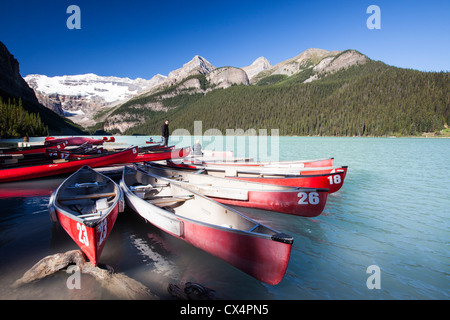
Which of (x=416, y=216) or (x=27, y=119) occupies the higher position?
(x=27, y=119)

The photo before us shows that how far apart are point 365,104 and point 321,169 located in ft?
449

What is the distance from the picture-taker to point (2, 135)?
5509 centimetres

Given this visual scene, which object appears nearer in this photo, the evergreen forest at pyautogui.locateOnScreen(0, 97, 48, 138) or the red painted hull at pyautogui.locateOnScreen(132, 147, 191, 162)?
the red painted hull at pyautogui.locateOnScreen(132, 147, 191, 162)

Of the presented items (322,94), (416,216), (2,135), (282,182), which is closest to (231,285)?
(282,182)

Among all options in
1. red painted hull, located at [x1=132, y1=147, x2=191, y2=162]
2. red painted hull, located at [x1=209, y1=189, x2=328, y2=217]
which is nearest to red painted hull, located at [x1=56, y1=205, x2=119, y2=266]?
red painted hull, located at [x1=209, y1=189, x2=328, y2=217]

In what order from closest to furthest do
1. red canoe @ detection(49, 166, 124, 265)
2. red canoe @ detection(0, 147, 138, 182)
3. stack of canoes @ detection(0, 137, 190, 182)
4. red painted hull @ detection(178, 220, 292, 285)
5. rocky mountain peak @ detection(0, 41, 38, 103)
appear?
red painted hull @ detection(178, 220, 292, 285)
red canoe @ detection(49, 166, 124, 265)
red canoe @ detection(0, 147, 138, 182)
stack of canoes @ detection(0, 137, 190, 182)
rocky mountain peak @ detection(0, 41, 38, 103)

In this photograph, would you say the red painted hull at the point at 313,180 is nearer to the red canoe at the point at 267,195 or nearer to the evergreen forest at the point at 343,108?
the red canoe at the point at 267,195

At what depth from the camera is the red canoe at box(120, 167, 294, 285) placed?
174 inches

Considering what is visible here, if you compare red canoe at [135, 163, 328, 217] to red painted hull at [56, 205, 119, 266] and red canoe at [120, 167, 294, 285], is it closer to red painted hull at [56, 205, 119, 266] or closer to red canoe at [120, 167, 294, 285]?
red canoe at [120, 167, 294, 285]

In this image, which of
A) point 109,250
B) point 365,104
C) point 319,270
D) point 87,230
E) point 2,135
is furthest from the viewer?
point 365,104

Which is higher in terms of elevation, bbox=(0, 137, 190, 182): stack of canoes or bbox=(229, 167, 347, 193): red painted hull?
bbox=(0, 137, 190, 182): stack of canoes

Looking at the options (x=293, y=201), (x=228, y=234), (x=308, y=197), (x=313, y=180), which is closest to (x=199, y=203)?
(x=228, y=234)

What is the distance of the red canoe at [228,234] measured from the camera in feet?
14.5

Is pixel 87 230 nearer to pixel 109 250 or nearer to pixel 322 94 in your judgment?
pixel 109 250
